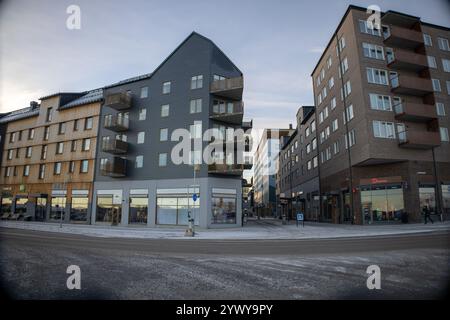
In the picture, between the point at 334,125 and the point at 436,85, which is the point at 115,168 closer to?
the point at 334,125

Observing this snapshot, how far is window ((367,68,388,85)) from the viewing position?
28797 mm

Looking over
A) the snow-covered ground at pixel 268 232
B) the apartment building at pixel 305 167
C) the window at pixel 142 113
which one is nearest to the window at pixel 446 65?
the apartment building at pixel 305 167

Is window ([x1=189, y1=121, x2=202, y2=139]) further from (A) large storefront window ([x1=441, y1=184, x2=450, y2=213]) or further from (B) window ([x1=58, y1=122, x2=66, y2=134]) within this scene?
(A) large storefront window ([x1=441, y1=184, x2=450, y2=213])

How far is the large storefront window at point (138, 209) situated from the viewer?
3033cm

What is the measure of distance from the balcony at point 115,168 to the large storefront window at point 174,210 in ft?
19.5

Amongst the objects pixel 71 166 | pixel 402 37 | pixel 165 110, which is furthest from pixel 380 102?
pixel 71 166

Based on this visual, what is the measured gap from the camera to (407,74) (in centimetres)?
3033

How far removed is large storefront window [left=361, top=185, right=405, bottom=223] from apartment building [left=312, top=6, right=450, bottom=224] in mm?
86

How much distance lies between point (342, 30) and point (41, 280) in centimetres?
3848

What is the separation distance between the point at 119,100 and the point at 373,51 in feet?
98.8

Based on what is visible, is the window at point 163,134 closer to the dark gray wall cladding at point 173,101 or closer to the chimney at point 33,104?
the dark gray wall cladding at point 173,101

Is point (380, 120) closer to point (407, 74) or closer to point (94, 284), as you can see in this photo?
point (407, 74)
